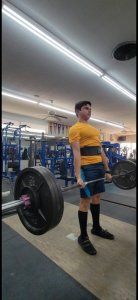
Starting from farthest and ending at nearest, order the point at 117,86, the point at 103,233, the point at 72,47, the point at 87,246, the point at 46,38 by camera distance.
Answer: the point at 117,86, the point at 72,47, the point at 46,38, the point at 103,233, the point at 87,246

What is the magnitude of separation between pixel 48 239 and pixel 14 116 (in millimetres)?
6499

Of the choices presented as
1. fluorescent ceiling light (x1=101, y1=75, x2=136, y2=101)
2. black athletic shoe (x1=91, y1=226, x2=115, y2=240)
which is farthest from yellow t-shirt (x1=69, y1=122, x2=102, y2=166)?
fluorescent ceiling light (x1=101, y1=75, x2=136, y2=101)

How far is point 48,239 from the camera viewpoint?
1.79 metres

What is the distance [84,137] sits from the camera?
1.59 meters

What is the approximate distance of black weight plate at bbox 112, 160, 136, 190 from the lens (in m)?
1.83

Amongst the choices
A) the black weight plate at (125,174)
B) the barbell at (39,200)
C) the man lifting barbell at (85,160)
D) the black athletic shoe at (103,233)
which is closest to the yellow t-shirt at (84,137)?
the man lifting barbell at (85,160)

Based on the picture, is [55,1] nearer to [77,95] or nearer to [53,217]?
[53,217]

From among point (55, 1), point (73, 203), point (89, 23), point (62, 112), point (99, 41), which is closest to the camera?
point (55, 1)

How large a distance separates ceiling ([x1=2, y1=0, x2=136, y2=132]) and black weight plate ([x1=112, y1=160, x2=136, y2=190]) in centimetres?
179

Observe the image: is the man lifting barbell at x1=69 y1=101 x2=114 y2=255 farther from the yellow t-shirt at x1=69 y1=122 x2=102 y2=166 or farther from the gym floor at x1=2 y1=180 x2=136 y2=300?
the gym floor at x1=2 y1=180 x2=136 y2=300

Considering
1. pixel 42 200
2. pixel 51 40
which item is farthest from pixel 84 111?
pixel 51 40

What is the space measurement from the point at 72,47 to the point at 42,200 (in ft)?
8.83

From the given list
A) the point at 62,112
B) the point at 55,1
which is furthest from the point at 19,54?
the point at 62,112

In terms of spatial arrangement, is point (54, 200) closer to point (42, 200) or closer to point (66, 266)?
point (42, 200)
